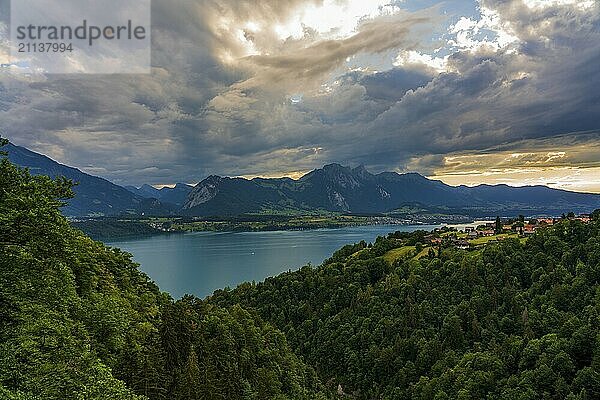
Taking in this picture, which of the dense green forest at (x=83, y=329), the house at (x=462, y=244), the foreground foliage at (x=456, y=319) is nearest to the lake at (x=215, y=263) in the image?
the foreground foliage at (x=456, y=319)

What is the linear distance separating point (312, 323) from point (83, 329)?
66420mm

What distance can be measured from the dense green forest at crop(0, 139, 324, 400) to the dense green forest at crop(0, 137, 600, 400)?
0.24 ft

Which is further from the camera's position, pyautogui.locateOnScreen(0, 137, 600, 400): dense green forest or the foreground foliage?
the foreground foliage

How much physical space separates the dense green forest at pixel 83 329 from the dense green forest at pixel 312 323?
0.24ft

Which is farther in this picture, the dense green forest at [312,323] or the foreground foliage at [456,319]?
the foreground foliage at [456,319]

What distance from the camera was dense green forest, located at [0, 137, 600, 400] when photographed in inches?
617

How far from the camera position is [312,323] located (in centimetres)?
8219

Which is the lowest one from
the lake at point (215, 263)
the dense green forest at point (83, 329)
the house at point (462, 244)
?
the lake at point (215, 263)

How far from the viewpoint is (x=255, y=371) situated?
39.2 m

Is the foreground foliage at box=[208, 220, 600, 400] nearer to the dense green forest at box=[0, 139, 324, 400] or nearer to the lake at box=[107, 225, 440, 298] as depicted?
the dense green forest at box=[0, 139, 324, 400]

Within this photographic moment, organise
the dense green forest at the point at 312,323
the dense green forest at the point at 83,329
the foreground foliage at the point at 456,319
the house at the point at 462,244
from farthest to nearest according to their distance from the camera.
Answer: the house at the point at 462,244 < the foreground foliage at the point at 456,319 < the dense green forest at the point at 312,323 < the dense green forest at the point at 83,329

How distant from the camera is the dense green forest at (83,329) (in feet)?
42.7

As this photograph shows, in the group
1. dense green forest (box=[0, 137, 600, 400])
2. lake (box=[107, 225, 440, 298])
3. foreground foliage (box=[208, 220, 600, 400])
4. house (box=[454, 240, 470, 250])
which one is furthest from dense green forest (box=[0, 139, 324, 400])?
lake (box=[107, 225, 440, 298])

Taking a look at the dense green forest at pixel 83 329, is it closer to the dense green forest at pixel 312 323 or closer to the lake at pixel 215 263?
the dense green forest at pixel 312 323
